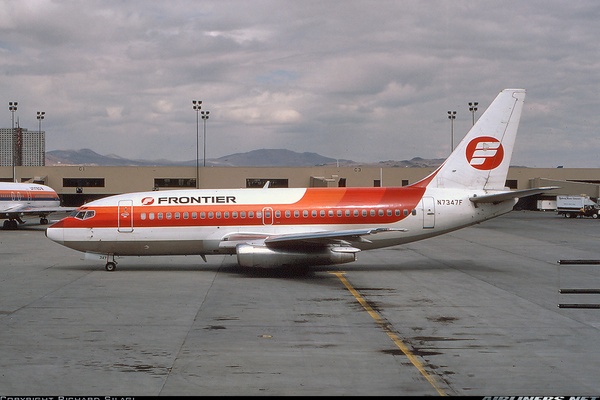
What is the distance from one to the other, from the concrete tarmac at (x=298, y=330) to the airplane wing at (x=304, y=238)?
138 cm

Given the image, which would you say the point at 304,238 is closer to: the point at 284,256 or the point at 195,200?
the point at 284,256

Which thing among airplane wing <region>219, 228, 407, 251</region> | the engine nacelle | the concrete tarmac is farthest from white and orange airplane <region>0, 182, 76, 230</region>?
the engine nacelle

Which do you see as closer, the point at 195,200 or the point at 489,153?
the point at 195,200

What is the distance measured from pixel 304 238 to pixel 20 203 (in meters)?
37.5

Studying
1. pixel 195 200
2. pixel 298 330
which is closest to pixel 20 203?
pixel 195 200

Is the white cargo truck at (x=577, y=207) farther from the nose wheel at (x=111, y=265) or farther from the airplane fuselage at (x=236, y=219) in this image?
the nose wheel at (x=111, y=265)

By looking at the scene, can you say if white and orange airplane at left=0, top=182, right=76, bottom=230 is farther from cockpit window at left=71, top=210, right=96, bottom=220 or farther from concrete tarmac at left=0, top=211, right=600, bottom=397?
concrete tarmac at left=0, top=211, right=600, bottom=397

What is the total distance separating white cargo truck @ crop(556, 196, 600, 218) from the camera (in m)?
71.7

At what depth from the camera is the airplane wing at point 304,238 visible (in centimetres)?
2452

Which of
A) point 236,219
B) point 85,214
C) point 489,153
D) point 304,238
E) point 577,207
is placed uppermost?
point 489,153

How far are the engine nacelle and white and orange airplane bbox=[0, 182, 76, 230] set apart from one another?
1162 inches

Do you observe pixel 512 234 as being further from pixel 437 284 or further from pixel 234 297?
pixel 234 297

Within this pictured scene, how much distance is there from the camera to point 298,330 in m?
16.2

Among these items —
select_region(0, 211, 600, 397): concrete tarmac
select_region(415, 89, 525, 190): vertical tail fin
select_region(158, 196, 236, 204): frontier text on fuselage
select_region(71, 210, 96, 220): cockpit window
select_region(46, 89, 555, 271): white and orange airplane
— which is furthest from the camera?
select_region(415, 89, 525, 190): vertical tail fin
